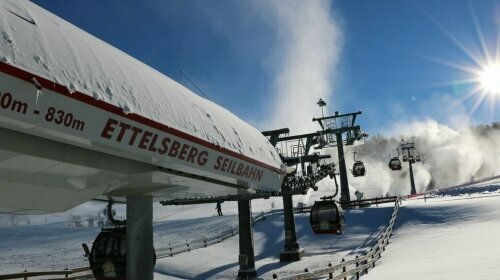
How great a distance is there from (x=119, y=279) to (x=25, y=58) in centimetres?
720

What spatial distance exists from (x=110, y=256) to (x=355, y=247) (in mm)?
19672

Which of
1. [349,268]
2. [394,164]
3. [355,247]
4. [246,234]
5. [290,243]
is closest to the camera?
[349,268]

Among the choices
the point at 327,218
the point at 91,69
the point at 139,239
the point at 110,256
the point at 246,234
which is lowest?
the point at 246,234

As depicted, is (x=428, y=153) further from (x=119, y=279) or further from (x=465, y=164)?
(x=119, y=279)

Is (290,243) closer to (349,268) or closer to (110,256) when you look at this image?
(349,268)

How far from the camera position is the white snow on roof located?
4.18 meters

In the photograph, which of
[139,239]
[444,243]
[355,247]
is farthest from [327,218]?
[139,239]

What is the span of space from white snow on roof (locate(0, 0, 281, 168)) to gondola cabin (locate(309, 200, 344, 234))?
449 inches

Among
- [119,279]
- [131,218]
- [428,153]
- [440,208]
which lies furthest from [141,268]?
[428,153]

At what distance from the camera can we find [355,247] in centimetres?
2666

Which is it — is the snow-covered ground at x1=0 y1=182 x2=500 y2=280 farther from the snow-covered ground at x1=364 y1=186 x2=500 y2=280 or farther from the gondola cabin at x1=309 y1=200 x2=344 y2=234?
the gondola cabin at x1=309 y1=200 x2=344 y2=234

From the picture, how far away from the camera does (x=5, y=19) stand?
166 inches

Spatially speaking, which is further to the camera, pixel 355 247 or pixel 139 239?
pixel 355 247

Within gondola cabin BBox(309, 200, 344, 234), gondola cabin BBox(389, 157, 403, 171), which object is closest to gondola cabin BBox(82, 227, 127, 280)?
gondola cabin BBox(309, 200, 344, 234)
